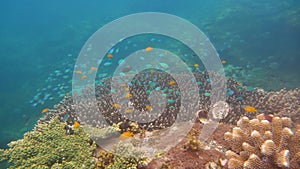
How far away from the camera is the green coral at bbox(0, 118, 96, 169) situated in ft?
12.6

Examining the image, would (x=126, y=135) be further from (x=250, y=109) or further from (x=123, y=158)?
(x=250, y=109)

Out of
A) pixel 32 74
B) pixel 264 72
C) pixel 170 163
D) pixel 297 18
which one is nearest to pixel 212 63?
pixel 264 72

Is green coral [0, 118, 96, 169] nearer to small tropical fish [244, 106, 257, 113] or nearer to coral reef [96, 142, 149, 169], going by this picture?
coral reef [96, 142, 149, 169]

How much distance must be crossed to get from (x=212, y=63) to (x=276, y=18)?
32.7 feet

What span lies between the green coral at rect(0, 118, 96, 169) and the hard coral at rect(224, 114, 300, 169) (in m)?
2.48

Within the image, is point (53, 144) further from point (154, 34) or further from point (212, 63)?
point (154, 34)

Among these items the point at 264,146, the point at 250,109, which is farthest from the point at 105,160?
the point at 250,109

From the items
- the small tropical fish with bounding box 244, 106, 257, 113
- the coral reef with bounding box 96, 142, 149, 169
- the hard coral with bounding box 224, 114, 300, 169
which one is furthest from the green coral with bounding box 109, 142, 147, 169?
the small tropical fish with bounding box 244, 106, 257, 113

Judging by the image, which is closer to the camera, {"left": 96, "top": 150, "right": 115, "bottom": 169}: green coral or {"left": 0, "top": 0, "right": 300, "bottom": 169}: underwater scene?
{"left": 0, "top": 0, "right": 300, "bottom": 169}: underwater scene

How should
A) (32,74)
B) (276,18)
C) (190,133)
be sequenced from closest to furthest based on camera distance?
(190,133) → (276,18) → (32,74)

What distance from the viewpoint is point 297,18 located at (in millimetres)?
Answer: 17609

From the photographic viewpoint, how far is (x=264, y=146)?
309 centimetres

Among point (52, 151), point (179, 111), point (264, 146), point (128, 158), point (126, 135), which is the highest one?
point (179, 111)

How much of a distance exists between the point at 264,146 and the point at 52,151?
11.8 feet
